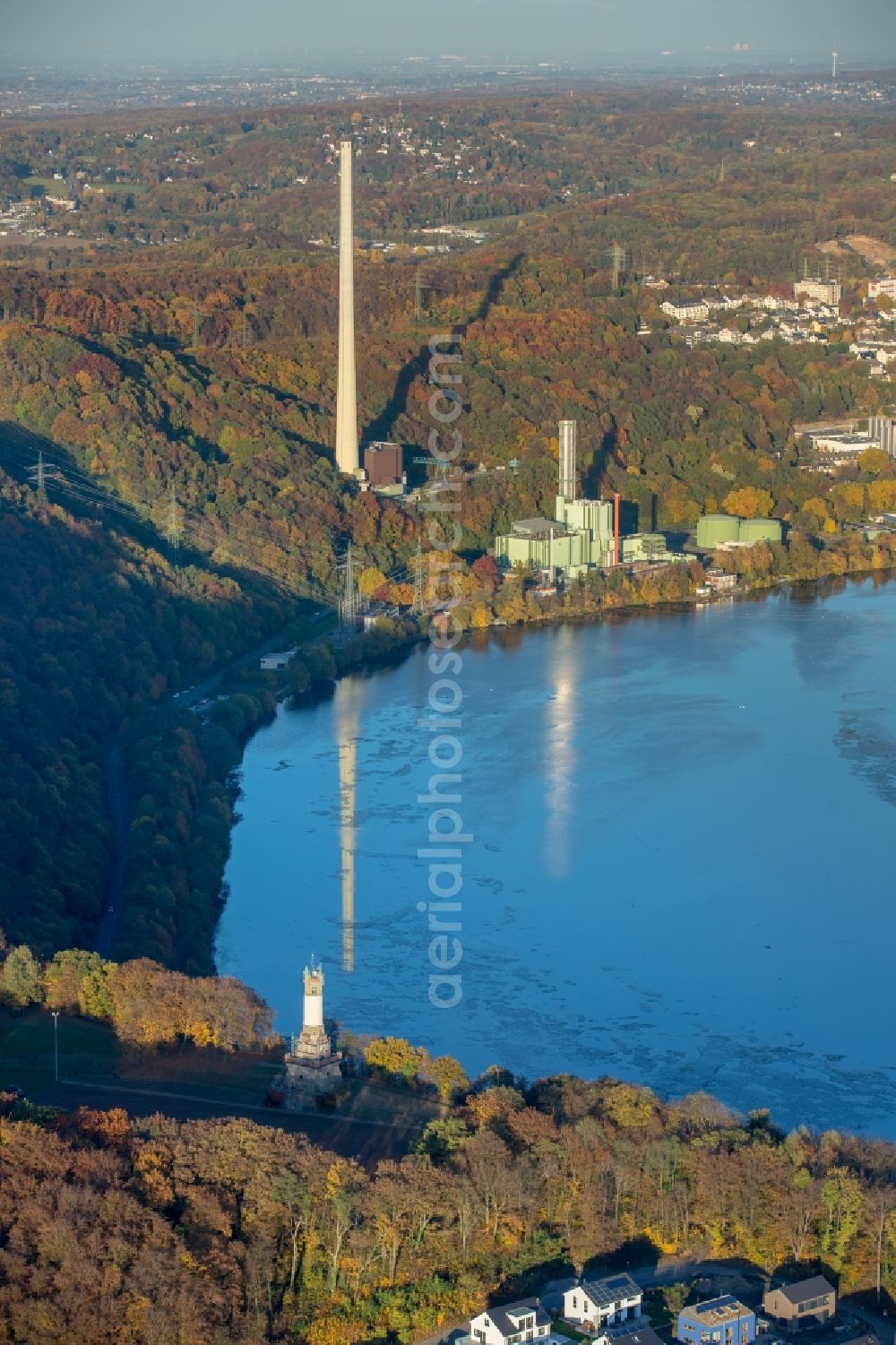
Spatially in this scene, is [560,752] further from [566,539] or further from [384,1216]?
[384,1216]

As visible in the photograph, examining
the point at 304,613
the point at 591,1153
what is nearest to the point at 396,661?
the point at 304,613

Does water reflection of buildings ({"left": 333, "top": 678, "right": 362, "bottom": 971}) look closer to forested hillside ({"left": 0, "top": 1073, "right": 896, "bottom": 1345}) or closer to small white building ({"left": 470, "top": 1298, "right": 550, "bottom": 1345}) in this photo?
forested hillside ({"left": 0, "top": 1073, "right": 896, "bottom": 1345})

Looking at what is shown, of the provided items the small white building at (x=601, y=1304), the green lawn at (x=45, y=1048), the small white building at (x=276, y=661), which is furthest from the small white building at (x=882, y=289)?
the small white building at (x=601, y=1304)

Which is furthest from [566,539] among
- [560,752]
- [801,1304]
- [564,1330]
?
[564,1330]

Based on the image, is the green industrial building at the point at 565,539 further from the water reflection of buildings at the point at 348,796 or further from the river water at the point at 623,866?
the water reflection of buildings at the point at 348,796

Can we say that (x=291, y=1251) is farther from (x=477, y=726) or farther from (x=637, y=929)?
(x=477, y=726)

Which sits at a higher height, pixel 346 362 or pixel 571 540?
pixel 346 362
